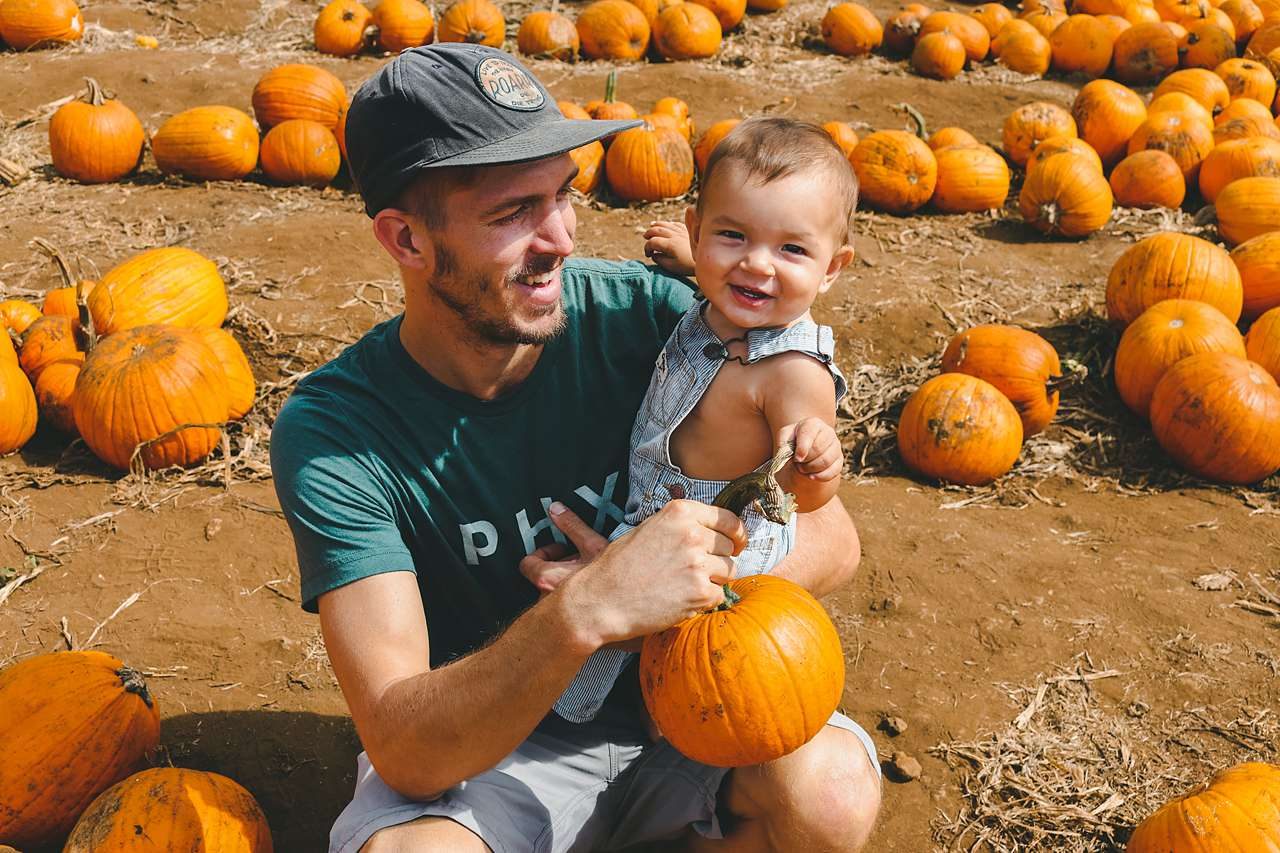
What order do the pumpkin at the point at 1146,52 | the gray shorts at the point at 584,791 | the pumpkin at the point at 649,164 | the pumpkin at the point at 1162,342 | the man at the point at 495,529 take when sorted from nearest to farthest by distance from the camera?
the man at the point at 495,529 < the gray shorts at the point at 584,791 < the pumpkin at the point at 1162,342 < the pumpkin at the point at 649,164 < the pumpkin at the point at 1146,52

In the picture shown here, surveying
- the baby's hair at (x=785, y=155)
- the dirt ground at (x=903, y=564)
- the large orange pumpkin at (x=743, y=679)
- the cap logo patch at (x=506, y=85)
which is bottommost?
the dirt ground at (x=903, y=564)

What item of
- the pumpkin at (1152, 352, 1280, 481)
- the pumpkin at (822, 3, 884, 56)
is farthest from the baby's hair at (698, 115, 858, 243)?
the pumpkin at (822, 3, 884, 56)

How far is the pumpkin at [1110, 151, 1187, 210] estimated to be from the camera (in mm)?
8016

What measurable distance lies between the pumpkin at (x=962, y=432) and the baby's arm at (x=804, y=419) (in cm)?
275

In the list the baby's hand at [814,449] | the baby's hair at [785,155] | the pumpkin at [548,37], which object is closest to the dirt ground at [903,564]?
the baby's hand at [814,449]

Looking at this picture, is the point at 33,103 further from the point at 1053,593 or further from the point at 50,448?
the point at 1053,593

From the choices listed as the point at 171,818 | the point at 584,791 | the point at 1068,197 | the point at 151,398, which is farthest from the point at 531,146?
the point at 1068,197

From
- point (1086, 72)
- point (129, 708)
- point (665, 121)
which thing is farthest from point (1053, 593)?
point (1086, 72)

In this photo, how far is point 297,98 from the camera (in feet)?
28.6

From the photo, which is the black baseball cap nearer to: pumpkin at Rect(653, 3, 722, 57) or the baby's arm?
the baby's arm

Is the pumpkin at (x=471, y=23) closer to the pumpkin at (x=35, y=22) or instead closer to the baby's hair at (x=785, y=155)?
the pumpkin at (x=35, y=22)

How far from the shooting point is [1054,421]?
596cm

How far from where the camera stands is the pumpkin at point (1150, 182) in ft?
26.3

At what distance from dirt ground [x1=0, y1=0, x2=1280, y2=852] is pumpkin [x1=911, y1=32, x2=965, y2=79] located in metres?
3.14
